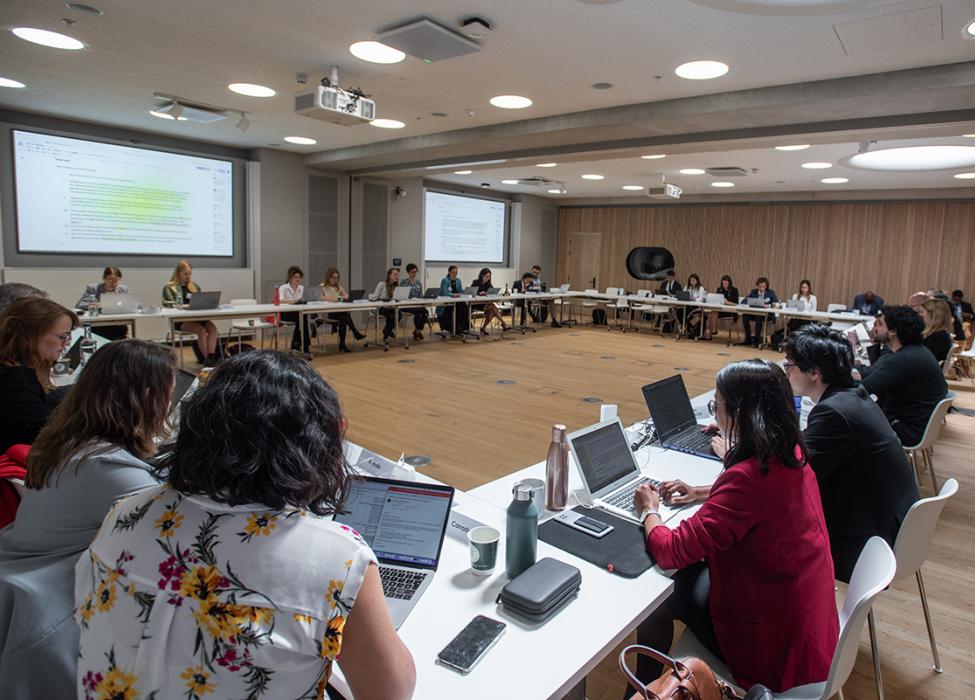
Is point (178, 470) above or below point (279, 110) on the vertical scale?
below

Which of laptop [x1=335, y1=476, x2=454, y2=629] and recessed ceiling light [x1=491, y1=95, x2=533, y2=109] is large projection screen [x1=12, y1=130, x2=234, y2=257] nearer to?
recessed ceiling light [x1=491, y1=95, x2=533, y2=109]

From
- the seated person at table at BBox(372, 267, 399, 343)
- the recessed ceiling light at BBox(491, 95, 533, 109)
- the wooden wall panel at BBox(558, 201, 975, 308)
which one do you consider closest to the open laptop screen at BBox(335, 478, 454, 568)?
the recessed ceiling light at BBox(491, 95, 533, 109)

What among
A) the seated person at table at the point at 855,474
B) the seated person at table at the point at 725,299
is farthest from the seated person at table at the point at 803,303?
the seated person at table at the point at 855,474

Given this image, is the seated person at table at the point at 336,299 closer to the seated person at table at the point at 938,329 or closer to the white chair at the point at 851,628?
the seated person at table at the point at 938,329

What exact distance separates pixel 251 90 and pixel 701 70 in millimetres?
4024

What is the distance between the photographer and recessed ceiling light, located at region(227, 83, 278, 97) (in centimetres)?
553

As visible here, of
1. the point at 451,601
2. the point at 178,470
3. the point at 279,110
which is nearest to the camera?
the point at 178,470

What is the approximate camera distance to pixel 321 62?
192 inches

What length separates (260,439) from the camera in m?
0.92

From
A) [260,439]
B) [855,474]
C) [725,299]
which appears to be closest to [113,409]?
[260,439]

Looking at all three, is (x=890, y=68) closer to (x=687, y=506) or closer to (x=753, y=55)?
(x=753, y=55)

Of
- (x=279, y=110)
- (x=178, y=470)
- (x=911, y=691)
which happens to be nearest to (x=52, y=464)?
(x=178, y=470)

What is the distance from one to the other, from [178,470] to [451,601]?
755 mm

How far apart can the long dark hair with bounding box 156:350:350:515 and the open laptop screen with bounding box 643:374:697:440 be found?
1840mm
